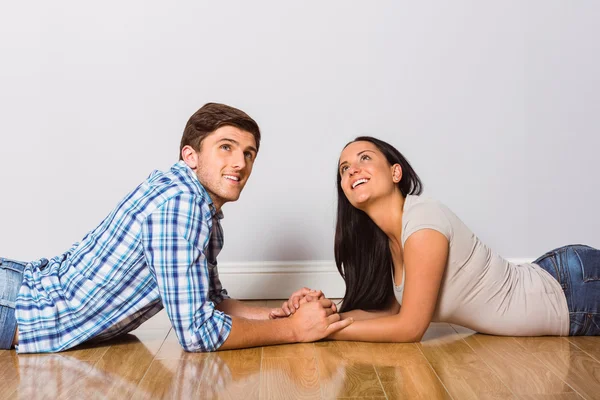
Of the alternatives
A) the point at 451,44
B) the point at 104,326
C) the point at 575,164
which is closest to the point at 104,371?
the point at 104,326

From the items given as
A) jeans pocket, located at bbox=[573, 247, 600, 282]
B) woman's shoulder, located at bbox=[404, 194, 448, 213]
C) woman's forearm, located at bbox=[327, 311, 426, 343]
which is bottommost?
woman's forearm, located at bbox=[327, 311, 426, 343]

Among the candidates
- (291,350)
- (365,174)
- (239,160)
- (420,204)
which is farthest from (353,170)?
(291,350)

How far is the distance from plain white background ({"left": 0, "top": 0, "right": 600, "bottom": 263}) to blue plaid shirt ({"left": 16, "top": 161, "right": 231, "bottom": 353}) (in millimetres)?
1177

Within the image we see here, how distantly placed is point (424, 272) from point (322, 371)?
53 cm

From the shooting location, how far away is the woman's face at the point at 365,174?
2812mm

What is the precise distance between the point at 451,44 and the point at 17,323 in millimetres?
2446

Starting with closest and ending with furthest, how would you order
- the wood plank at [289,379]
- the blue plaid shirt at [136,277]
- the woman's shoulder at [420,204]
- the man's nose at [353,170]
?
1. the wood plank at [289,379]
2. the blue plaid shirt at [136,277]
3. the woman's shoulder at [420,204]
4. the man's nose at [353,170]

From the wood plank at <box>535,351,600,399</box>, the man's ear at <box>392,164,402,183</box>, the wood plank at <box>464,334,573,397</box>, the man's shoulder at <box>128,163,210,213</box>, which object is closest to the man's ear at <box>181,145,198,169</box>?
the man's shoulder at <box>128,163,210,213</box>

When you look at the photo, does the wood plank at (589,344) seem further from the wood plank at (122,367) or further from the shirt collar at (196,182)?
the wood plank at (122,367)

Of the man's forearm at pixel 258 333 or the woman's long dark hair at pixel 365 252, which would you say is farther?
the woman's long dark hair at pixel 365 252

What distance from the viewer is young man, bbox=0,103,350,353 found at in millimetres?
2391

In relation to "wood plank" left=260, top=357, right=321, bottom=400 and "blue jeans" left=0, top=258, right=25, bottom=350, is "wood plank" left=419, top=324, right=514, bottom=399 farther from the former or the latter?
"blue jeans" left=0, top=258, right=25, bottom=350

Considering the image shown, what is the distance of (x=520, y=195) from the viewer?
390cm

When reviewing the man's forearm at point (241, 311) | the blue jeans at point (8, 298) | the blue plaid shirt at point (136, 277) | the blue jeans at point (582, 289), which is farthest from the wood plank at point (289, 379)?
the blue jeans at point (582, 289)
